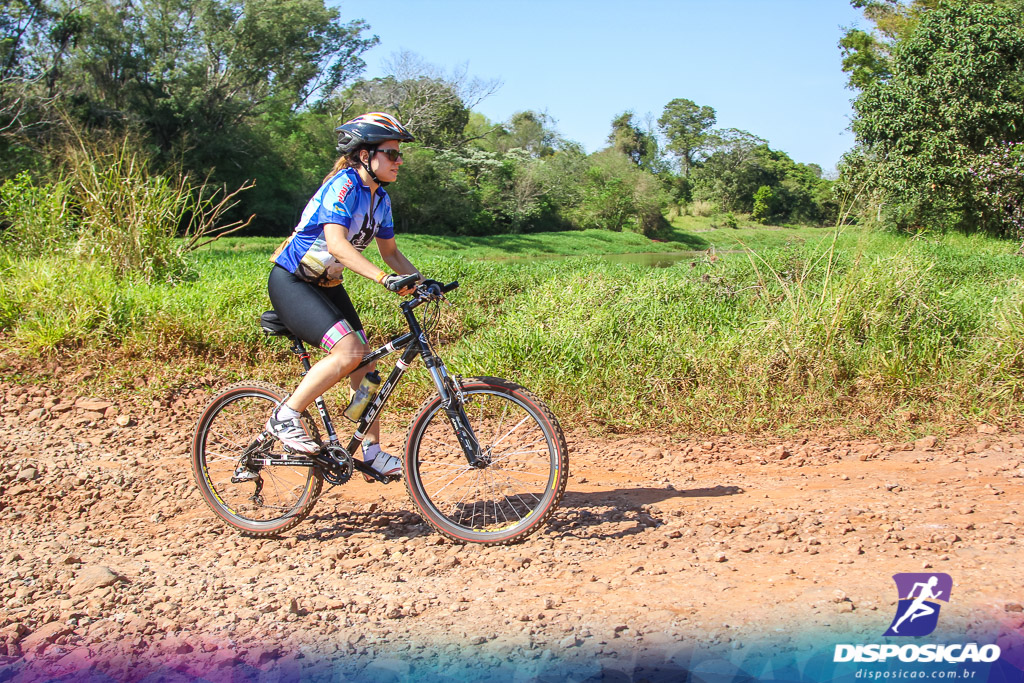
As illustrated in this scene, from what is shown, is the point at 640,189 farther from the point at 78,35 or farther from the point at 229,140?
the point at 78,35

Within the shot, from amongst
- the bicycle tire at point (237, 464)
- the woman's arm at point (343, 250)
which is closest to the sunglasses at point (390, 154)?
the woman's arm at point (343, 250)

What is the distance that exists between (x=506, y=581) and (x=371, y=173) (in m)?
2.06

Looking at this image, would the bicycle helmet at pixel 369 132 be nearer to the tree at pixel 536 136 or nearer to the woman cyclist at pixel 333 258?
the woman cyclist at pixel 333 258

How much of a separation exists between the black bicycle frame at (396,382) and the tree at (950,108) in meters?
22.1

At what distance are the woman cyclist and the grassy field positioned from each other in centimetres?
279

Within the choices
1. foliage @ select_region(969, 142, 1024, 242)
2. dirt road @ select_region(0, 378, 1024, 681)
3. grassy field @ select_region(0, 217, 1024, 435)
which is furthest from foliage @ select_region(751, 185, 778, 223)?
dirt road @ select_region(0, 378, 1024, 681)

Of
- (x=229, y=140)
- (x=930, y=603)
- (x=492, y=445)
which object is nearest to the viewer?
(x=930, y=603)

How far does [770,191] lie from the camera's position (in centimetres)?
5341

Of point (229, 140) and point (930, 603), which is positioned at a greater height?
point (229, 140)

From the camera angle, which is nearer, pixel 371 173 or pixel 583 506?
pixel 371 173

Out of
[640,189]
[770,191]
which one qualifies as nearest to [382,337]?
[640,189]

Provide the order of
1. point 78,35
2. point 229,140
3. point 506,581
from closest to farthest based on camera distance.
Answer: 1. point 506,581
2. point 78,35
3. point 229,140

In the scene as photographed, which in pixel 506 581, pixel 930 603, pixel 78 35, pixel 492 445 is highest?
pixel 78 35

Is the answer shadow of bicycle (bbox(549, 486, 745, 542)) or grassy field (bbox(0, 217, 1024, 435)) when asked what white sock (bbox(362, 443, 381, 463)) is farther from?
grassy field (bbox(0, 217, 1024, 435))
